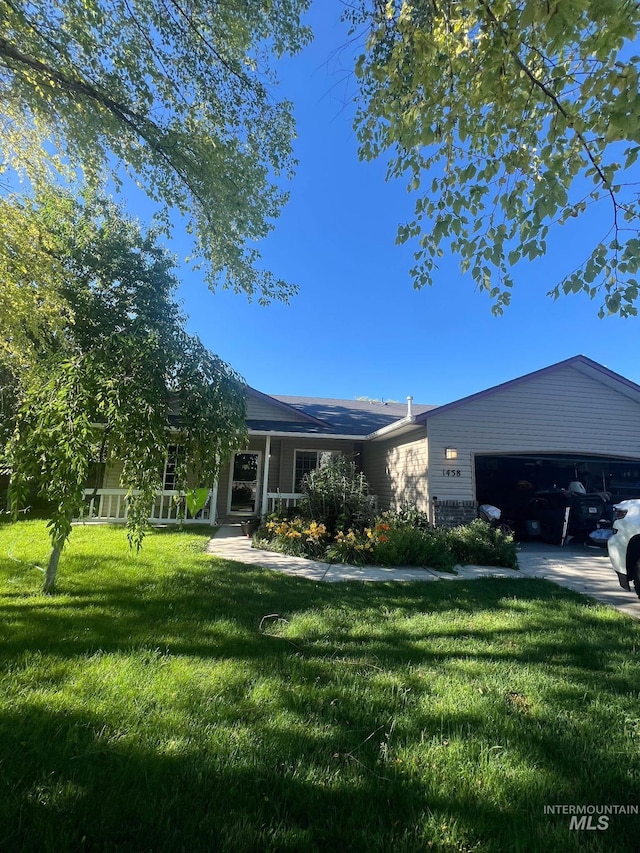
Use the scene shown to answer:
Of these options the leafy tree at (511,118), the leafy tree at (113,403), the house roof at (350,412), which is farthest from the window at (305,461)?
the leafy tree at (511,118)

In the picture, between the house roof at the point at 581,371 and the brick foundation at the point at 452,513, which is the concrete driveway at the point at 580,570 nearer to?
the brick foundation at the point at 452,513

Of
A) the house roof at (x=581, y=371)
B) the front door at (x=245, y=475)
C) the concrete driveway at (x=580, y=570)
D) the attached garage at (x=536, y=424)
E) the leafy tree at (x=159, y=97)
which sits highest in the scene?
the leafy tree at (x=159, y=97)

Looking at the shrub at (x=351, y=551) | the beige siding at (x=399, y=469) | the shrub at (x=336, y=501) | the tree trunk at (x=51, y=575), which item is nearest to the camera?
the tree trunk at (x=51, y=575)

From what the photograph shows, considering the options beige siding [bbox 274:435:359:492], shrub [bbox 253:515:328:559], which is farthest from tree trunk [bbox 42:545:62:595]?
beige siding [bbox 274:435:359:492]

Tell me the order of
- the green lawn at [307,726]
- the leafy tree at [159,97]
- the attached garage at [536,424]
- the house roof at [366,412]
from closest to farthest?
the green lawn at [307,726] → the leafy tree at [159,97] → the attached garage at [536,424] → the house roof at [366,412]

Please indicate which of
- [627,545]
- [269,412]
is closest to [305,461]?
[269,412]

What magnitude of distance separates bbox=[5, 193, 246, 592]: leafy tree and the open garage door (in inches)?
351

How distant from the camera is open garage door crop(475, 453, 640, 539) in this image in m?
11.3

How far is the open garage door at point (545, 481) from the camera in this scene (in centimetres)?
1134

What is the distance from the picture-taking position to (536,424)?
10.4 m

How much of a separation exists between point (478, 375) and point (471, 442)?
979cm

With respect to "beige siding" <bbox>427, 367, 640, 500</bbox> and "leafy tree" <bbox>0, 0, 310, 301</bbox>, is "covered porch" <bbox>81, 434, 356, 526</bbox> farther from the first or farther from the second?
"leafy tree" <bbox>0, 0, 310, 301</bbox>

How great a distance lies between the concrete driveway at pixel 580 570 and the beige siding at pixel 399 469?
8.96 ft

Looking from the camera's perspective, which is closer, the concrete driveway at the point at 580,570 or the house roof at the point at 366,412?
the concrete driveway at the point at 580,570
